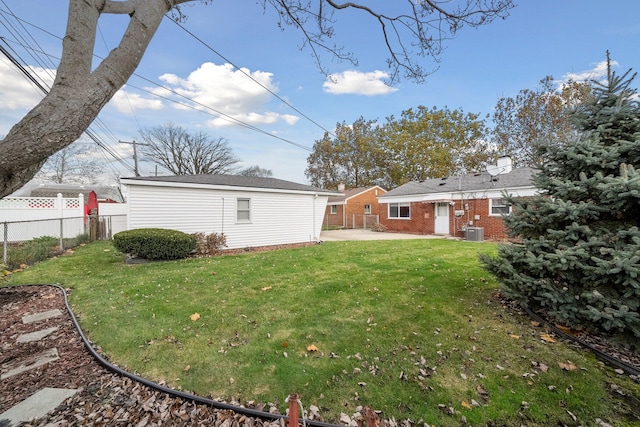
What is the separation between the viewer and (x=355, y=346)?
129 inches

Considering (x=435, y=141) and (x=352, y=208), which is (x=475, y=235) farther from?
(x=435, y=141)

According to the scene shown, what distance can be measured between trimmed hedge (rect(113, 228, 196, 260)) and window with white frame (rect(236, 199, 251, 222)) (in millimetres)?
2574

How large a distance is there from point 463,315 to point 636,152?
115 inches

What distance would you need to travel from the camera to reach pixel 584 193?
3.60 metres

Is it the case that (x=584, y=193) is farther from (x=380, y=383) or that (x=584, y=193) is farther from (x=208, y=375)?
(x=208, y=375)

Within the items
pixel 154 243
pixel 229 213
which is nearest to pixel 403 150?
pixel 229 213

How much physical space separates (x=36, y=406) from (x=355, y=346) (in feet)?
9.88

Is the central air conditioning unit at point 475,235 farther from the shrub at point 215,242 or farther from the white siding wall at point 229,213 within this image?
the shrub at point 215,242

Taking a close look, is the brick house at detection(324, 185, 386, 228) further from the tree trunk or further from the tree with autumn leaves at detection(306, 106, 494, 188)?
the tree trunk

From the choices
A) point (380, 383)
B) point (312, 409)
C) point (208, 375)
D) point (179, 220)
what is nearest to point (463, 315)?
point (380, 383)

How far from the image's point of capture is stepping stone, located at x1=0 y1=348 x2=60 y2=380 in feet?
9.61

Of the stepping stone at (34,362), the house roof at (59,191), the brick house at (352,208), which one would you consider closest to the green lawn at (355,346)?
the stepping stone at (34,362)

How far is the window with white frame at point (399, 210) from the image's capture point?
19.1m

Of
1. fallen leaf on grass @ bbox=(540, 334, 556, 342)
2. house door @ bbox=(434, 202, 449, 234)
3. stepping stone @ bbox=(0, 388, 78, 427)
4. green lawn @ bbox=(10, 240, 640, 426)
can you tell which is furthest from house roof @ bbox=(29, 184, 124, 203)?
fallen leaf on grass @ bbox=(540, 334, 556, 342)
